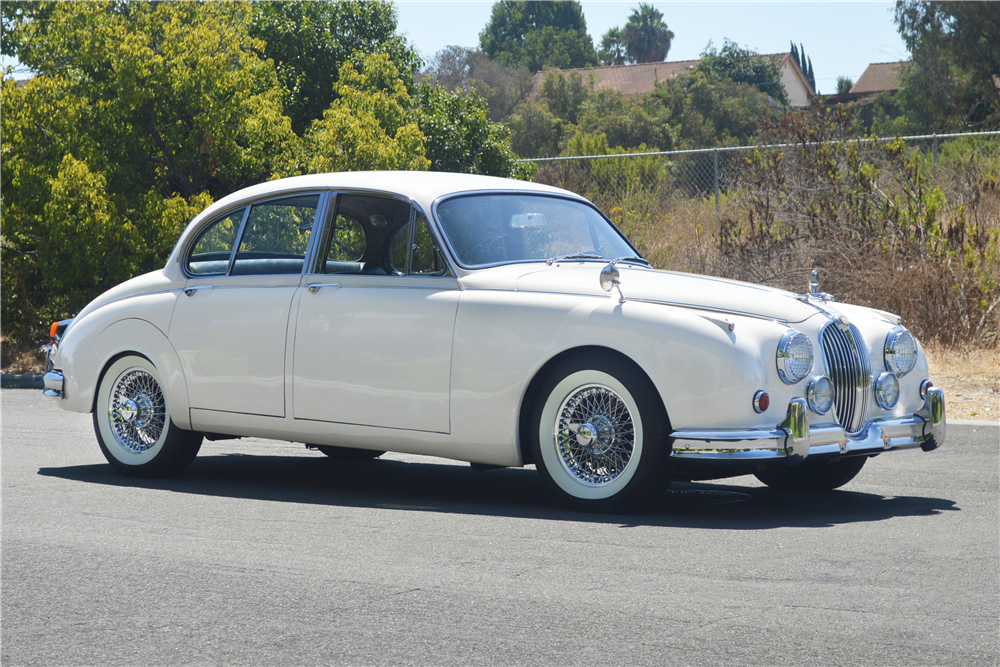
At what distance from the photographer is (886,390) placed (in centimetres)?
624

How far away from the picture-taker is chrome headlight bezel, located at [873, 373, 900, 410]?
621 centimetres

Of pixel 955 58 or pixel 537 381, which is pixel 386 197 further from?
pixel 955 58

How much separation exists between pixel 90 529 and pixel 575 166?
581 inches

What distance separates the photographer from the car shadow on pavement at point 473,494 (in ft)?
19.7

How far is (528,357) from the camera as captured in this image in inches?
239

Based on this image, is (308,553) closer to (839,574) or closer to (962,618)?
(839,574)

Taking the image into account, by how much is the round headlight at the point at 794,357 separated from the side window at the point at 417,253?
1927mm

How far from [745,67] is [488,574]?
224ft

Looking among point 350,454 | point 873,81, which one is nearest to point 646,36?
point 873,81

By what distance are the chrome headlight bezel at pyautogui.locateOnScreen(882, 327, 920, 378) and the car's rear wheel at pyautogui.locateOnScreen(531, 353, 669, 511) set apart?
1444mm

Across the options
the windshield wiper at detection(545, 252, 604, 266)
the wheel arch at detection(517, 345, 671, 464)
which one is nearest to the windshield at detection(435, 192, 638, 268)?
the windshield wiper at detection(545, 252, 604, 266)

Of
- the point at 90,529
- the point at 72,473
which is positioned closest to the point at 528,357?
the point at 90,529

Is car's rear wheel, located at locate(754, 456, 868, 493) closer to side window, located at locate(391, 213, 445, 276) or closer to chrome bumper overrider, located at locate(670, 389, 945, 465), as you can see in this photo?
chrome bumper overrider, located at locate(670, 389, 945, 465)

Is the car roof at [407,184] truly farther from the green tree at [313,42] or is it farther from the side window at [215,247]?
the green tree at [313,42]
